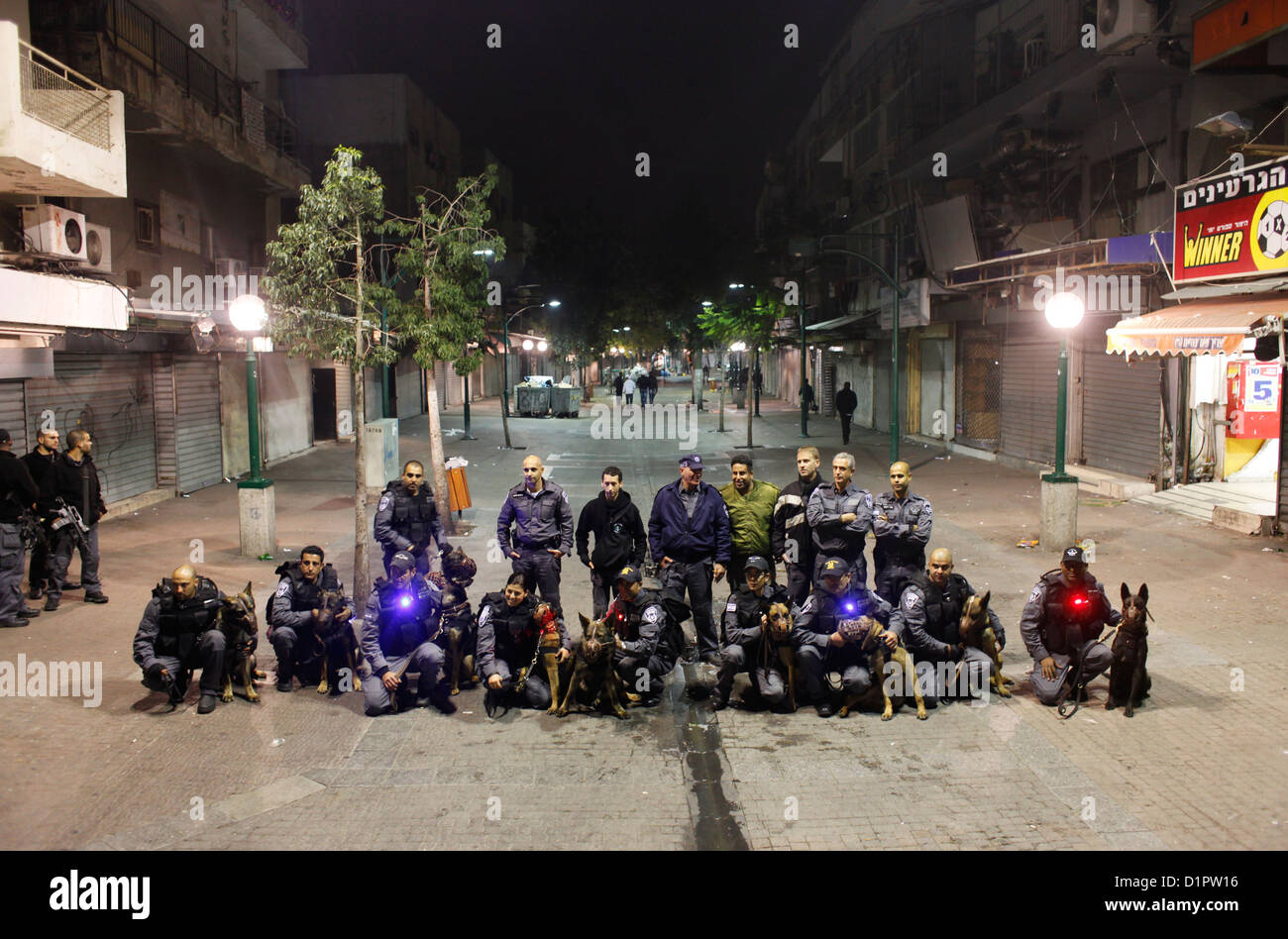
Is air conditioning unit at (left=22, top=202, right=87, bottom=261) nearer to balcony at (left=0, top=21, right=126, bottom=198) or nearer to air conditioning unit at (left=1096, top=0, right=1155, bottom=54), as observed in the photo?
balcony at (left=0, top=21, right=126, bottom=198)

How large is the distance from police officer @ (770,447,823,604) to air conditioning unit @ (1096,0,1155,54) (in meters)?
9.41

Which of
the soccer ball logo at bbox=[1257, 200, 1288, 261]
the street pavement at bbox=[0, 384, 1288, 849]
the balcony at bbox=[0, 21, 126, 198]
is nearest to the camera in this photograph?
the street pavement at bbox=[0, 384, 1288, 849]

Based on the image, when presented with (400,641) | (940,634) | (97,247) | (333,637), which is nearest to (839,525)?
(940,634)

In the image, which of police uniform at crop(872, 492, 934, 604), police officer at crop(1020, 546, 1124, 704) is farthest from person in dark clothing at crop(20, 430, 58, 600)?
police officer at crop(1020, 546, 1124, 704)

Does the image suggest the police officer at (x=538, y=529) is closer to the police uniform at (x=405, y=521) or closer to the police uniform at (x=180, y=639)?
the police uniform at (x=405, y=521)

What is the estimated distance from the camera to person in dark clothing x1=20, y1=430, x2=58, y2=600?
10172mm

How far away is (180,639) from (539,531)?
3018 millimetres

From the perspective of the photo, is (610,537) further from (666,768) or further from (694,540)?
(666,768)

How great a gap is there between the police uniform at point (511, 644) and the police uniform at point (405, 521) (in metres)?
1.72

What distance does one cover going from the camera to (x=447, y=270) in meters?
13.3

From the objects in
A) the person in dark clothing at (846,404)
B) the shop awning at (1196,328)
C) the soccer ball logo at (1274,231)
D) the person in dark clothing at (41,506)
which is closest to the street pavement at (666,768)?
the person in dark clothing at (41,506)

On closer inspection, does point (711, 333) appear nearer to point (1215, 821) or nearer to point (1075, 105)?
point (1075, 105)

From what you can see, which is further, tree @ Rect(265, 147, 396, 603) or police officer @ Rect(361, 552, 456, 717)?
tree @ Rect(265, 147, 396, 603)

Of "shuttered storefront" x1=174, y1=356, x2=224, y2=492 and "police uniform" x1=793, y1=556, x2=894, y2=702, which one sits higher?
"shuttered storefront" x1=174, y1=356, x2=224, y2=492
